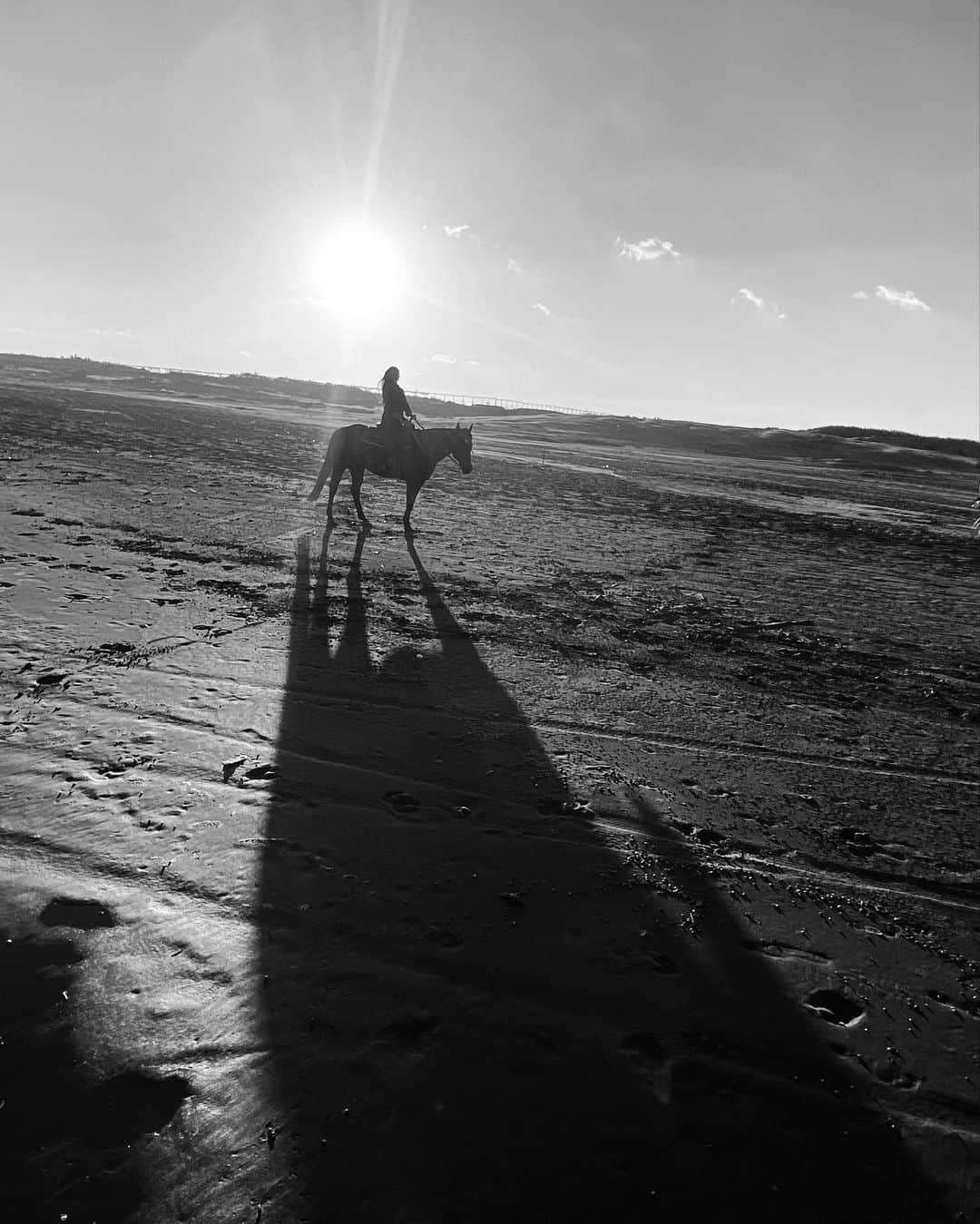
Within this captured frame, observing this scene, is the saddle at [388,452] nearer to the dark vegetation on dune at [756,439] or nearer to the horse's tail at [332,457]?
the horse's tail at [332,457]

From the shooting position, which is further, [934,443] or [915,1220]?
[934,443]

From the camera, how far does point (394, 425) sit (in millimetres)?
10508

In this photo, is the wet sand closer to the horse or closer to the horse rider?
the horse

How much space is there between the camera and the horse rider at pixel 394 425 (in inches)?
414

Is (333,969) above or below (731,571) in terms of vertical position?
below

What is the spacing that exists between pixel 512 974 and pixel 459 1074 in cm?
41

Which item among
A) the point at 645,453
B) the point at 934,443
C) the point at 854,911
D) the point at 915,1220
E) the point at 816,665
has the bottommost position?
the point at 915,1220

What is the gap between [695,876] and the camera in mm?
2943

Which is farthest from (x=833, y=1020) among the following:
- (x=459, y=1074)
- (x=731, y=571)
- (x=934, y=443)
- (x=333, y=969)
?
(x=934, y=443)

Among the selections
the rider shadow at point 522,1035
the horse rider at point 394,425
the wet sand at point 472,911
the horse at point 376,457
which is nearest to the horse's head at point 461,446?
the horse at point 376,457

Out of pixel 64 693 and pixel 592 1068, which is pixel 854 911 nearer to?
pixel 592 1068

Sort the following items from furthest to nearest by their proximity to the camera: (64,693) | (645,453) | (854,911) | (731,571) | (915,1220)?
(645,453)
(731,571)
(64,693)
(854,911)
(915,1220)

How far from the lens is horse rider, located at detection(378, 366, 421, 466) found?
34.5ft

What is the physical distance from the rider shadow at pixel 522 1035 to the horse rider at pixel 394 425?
7.81 m
